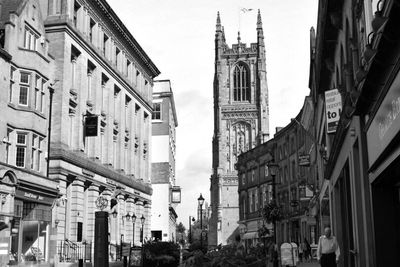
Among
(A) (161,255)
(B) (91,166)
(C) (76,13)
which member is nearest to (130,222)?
(B) (91,166)

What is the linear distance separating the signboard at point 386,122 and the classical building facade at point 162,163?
63.8 m

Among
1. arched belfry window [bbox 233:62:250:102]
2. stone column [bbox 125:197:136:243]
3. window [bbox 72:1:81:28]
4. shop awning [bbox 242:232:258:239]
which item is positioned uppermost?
arched belfry window [bbox 233:62:250:102]

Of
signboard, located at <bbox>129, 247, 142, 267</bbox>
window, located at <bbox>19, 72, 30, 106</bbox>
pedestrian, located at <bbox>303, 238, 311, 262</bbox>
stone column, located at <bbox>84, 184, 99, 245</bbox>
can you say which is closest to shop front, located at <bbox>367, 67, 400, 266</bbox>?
signboard, located at <bbox>129, 247, 142, 267</bbox>

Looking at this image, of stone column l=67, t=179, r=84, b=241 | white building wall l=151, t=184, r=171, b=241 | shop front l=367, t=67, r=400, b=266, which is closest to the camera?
shop front l=367, t=67, r=400, b=266

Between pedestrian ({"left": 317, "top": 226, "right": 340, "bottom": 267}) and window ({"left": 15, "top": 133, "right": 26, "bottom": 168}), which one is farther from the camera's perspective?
window ({"left": 15, "top": 133, "right": 26, "bottom": 168})

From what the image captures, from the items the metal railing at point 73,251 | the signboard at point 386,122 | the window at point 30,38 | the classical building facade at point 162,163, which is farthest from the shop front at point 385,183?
the classical building facade at point 162,163

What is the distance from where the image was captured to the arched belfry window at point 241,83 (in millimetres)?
143750

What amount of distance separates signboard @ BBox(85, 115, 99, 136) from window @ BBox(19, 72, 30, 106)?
29.5 feet

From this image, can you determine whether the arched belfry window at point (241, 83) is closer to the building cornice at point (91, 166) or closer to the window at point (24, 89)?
the building cornice at point (91, 166)

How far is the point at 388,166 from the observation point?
31.9 feet

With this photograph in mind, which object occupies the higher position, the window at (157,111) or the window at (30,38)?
the window at (157,111)

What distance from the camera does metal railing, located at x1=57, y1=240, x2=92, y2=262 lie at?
35.1 meters

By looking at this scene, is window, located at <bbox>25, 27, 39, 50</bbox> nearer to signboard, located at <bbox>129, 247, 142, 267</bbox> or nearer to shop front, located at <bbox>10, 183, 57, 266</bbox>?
shop front, located at <bbox>10, 183, 57, 266</bbox>

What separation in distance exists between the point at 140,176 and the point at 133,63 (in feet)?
37.0
